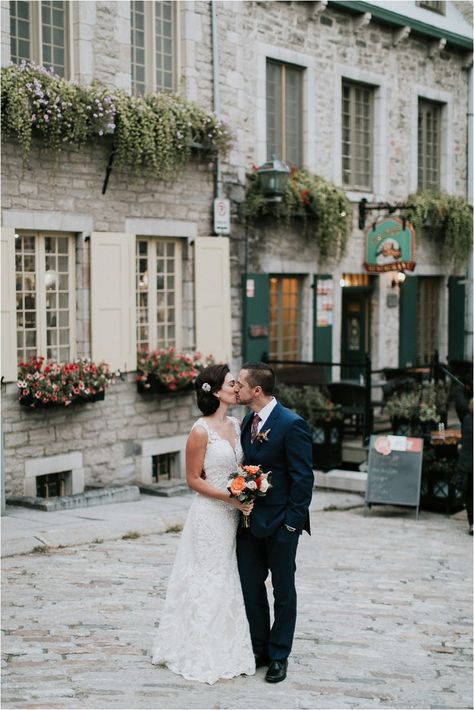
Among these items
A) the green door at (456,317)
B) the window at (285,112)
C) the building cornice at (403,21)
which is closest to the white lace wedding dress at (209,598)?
the window at (285,112)

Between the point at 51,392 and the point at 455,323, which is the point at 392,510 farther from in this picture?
the point at 455,323

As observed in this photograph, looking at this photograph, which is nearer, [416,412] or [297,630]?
[297,630]

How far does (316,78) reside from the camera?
47.0 feet

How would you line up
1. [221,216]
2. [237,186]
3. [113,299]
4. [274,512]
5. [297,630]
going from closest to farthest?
1. [274,512]
2. [297,630]
3. [113,299]
4. [221,216]
5. [237,186]

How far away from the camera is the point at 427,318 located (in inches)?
688

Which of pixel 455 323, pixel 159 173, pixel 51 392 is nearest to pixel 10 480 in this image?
pixel 51 392

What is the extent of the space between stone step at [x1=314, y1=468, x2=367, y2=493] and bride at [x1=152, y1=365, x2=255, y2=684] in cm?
641

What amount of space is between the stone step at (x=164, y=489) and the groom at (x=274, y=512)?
18.2 ft

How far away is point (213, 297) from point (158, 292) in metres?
0.72

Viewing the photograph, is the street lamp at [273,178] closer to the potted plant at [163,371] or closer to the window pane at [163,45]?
the window pane at [163,45]

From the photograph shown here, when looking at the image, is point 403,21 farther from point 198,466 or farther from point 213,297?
point 198,466

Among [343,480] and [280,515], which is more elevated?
[280,515]

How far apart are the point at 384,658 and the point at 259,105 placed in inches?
349

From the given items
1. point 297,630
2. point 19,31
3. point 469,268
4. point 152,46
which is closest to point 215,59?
point 152,46
